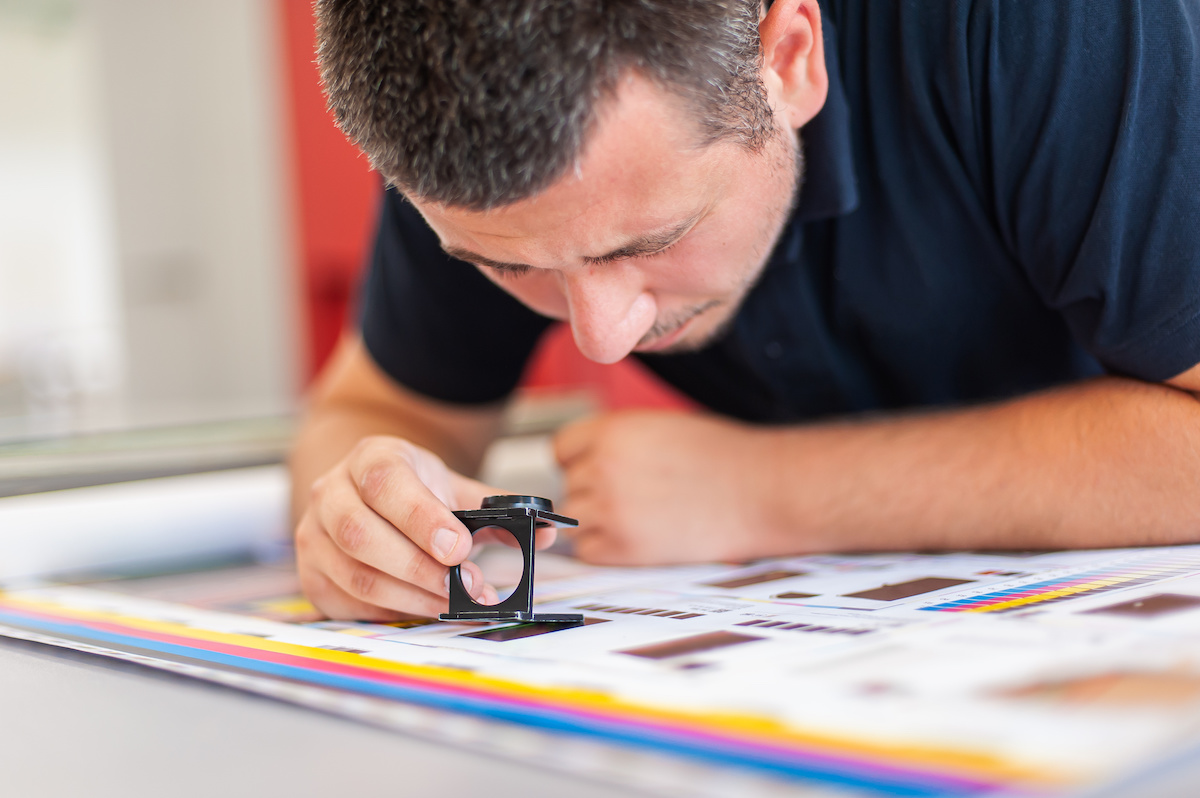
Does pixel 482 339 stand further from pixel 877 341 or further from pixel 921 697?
pixel 921 697

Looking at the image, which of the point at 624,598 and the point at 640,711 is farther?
the point at 624,598

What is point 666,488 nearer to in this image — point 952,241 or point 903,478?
point 903,478

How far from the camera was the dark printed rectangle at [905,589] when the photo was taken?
2.36 ft

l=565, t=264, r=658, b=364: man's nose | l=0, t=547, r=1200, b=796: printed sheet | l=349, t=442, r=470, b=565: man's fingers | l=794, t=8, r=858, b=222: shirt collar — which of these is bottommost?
l=0, t=547, r=1200, b=796: printed sheet

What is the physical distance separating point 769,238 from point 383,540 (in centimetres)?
42

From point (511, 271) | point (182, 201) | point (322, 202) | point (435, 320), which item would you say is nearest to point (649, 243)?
point (511, 271)

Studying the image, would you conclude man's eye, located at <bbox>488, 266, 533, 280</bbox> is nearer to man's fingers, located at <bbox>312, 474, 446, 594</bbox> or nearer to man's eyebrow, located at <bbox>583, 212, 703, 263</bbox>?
man's eyebrow, located at <bbox>583, 212, 703, 263</bbox>

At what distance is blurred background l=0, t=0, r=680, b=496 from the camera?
4.22 metres

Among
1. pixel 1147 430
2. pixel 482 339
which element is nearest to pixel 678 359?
pixel 482 339

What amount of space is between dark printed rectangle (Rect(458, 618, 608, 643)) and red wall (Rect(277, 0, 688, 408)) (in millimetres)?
3369

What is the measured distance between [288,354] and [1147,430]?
12.9ft

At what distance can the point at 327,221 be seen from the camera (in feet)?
13.7

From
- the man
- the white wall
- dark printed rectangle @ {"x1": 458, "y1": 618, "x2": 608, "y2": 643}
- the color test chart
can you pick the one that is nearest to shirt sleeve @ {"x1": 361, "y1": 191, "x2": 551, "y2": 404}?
the man

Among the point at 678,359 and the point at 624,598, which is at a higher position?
the point at 678,359
